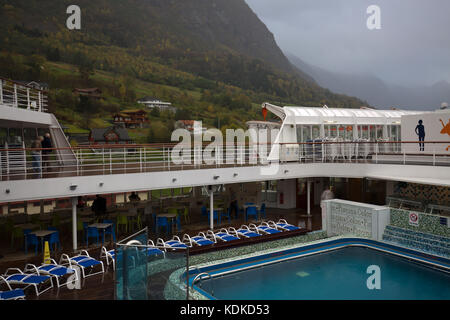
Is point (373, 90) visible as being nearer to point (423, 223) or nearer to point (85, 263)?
point (423, 223)

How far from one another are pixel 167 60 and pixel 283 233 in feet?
200

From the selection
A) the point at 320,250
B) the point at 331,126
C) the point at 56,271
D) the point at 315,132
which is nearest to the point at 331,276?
the point at 320,250

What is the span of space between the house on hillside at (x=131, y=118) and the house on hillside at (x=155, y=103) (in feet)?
10.7

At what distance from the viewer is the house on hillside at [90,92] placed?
49125 millimetres

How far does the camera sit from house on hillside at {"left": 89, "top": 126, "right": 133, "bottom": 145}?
4503cm

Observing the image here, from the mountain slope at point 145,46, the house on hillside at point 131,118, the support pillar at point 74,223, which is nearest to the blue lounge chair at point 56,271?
the support pillar at point 74,223

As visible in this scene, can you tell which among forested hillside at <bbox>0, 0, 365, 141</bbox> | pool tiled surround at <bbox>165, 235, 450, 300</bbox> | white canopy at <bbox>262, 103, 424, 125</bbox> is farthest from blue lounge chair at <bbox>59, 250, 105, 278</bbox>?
forested hillside at <bbox>0, 0, 365, 141</bbox>

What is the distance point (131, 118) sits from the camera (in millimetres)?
50188

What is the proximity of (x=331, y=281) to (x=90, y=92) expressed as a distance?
48.9 meters

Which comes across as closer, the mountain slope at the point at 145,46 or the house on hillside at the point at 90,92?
the house on hillside at the point at 90,92

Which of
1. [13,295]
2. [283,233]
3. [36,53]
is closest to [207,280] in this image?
[283,233]

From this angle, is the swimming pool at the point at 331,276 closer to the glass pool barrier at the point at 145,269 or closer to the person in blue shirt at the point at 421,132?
the glass pool barrier at the point at 145,269

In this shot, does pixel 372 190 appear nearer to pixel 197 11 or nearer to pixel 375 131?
pixel 375 131

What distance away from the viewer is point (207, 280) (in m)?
7.89
